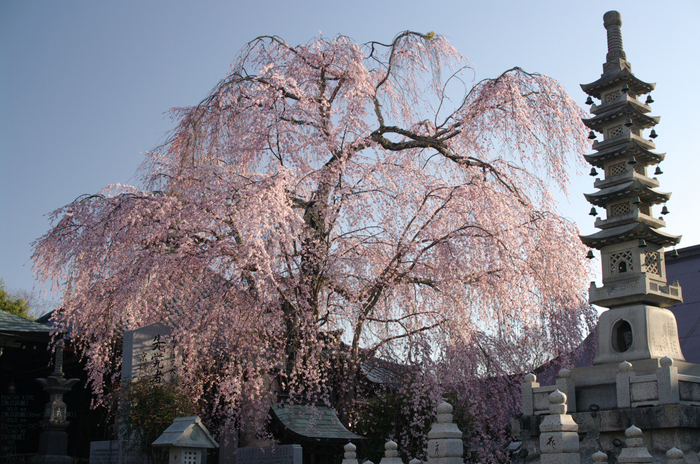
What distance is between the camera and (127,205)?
1179cm

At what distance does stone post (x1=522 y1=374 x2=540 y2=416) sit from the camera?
9.77 meters

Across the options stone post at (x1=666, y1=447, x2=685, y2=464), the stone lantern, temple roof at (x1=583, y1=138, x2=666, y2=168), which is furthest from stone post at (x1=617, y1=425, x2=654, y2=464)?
the stone lantern

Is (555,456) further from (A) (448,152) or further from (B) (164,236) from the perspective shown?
(B) (164,236)

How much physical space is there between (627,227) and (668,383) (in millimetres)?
2862

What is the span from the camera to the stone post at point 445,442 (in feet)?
26.7

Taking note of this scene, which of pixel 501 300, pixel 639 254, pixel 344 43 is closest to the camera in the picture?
pixel 639 254

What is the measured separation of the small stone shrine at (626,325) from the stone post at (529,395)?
16 mm

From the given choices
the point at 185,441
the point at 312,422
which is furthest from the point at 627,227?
the point at 185,441

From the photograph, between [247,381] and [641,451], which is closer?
[641,451]

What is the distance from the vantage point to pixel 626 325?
9.82m

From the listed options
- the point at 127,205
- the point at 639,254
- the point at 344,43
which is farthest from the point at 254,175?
the point at 639,254

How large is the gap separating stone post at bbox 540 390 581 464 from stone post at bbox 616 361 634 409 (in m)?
1.23

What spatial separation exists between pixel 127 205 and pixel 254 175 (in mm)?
2623

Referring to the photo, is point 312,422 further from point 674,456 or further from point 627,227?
point 627,227
